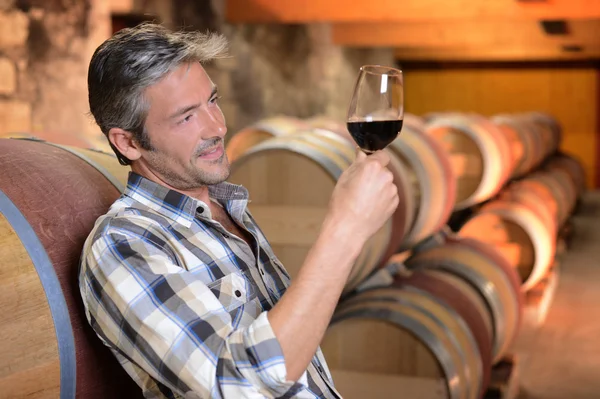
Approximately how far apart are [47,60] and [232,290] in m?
3.71

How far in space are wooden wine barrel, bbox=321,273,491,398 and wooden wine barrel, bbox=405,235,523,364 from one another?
0.68m

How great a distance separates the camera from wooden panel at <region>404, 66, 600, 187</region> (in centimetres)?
1288

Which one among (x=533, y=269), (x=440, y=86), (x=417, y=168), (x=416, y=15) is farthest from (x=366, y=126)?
(x=440, y=86)

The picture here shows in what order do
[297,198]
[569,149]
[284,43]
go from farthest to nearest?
[569,149], [284,43], [297,198]

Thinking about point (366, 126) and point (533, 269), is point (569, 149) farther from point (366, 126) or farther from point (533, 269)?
point (366, 126)

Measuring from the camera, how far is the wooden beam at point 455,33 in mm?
8156

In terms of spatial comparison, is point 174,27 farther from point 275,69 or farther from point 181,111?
point 181,111

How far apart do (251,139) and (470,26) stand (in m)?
5.32

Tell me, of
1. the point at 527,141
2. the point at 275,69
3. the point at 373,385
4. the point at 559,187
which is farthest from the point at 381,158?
the point at 275,69

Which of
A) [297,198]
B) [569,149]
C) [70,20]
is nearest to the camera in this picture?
[297,198]

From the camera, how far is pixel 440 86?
13305 mm

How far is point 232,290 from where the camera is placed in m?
1.46

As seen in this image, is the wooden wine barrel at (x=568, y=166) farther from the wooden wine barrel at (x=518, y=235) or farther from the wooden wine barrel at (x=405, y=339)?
the wooden wine barrel at (x=405, y=339)

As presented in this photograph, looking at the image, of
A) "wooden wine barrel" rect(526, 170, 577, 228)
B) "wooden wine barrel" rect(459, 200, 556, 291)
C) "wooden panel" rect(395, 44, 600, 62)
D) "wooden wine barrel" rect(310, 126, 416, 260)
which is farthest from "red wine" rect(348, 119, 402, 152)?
"wooden panel" rect(395, 44, 600, 62)
